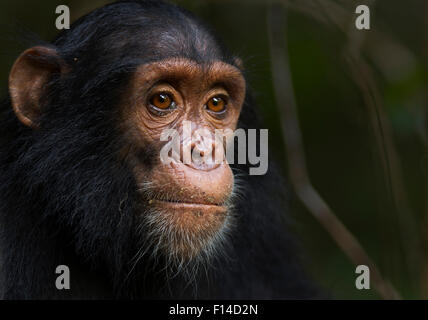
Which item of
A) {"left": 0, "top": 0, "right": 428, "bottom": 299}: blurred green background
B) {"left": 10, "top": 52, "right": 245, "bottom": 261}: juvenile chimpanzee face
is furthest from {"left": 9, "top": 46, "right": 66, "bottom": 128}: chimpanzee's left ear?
{"left": 0, "top": 0, "right": 428, "bottom": 299}: blurred green background

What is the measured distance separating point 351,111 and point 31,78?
4.52m

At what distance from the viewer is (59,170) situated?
15.0 feet

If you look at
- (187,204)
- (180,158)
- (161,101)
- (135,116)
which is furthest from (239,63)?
(187,204)

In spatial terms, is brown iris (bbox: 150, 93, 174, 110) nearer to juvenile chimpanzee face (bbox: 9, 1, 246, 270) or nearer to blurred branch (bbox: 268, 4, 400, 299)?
juvenile chimpanzee face (bbox: 9, 1, 246, 270)

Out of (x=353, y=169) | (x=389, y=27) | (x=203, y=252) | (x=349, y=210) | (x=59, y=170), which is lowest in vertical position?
(x=203, y=252)

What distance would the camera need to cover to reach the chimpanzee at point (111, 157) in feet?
14.6

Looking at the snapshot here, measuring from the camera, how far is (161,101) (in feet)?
15.1

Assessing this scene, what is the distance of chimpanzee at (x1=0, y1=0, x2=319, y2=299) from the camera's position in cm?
446

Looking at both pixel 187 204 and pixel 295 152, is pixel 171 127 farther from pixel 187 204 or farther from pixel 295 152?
pixel 295 152

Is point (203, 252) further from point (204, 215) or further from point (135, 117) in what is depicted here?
point (135, 117)

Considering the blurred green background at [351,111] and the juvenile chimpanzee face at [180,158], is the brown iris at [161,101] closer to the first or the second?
the juvenile chimpanzee face at [180,158]

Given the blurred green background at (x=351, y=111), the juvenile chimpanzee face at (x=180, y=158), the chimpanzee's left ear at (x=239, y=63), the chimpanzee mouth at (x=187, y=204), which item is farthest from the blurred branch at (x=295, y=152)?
the chimpanzee mouth at (x=187, y=204)
